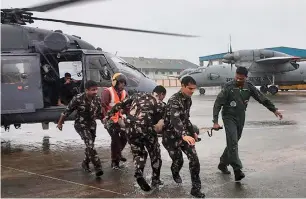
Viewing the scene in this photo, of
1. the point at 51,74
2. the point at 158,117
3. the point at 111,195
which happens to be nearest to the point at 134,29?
the point at 51,74

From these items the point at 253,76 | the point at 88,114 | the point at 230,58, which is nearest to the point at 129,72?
the point at 88,114

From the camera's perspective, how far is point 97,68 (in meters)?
9.36

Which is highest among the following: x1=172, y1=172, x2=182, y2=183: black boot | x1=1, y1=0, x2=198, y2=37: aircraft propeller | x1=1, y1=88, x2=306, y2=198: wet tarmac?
x1=1, y1=0, x2=198, y2=37: aircraft propeller

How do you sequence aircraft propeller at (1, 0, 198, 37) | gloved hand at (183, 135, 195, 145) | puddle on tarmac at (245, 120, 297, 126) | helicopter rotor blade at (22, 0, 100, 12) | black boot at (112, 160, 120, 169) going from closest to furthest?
1. gloved hand at (183, 135, 195, 145)
2. black boot at (112, 160, 120, 169)
3. helicopter rotor blade at (22, 0, 100, 12)
4. aircraft propeller at (1, 0, 198, 37)
5. puddle on tarmac at (245, 120, 297, 126)

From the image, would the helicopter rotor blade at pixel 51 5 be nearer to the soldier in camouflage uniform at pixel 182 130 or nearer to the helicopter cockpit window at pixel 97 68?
the helicopter cockpit window at pixel 97 68

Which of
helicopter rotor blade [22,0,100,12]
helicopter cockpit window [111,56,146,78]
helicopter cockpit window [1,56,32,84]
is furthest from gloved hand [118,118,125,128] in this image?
helicopter cockpit window [1,56,32,84]

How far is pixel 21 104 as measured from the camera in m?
8.68

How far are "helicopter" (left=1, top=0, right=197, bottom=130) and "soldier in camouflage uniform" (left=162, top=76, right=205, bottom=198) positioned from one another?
→ 150 inches

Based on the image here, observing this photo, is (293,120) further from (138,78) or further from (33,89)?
(33,89)

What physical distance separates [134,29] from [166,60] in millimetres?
96745

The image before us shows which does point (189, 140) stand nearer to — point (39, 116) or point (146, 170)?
point (146, 170)

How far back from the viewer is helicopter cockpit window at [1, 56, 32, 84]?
8.73m

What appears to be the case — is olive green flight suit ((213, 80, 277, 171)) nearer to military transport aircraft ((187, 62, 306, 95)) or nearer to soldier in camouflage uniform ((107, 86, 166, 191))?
soldier in camouflage uniform ((107, 86, 166, 191))

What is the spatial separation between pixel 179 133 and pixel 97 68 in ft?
16.5
